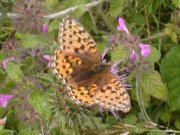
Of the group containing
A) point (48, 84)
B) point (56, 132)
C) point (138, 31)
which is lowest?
point (56, 132)

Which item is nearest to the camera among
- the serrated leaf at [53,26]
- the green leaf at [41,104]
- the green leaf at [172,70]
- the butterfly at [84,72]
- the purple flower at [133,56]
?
the butterfly at [84,72]

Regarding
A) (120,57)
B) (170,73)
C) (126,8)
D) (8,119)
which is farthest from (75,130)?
(126,8)

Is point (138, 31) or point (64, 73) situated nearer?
point (64, 73)

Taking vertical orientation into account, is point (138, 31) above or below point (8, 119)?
above

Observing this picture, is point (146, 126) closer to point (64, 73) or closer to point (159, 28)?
point (64, 73)

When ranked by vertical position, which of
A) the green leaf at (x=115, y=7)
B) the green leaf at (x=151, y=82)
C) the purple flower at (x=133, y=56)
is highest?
the green leaf at (x=115, y=7)

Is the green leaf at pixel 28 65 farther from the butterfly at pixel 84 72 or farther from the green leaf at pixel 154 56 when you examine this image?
the green leaf at pixel 154 56

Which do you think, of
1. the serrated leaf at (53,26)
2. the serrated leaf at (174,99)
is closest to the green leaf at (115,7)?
the serrated leaf at (53,26)

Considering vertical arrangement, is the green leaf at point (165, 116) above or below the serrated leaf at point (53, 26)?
below
